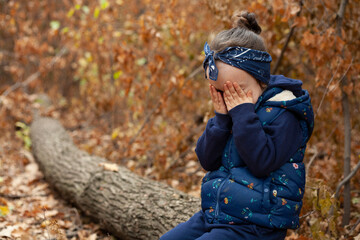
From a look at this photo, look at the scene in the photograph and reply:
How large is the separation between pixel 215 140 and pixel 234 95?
267mm

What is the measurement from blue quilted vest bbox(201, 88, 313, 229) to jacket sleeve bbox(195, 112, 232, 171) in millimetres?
52

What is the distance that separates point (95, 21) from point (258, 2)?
3.66 meters

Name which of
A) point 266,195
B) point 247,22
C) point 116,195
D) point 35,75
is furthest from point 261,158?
point 35,75

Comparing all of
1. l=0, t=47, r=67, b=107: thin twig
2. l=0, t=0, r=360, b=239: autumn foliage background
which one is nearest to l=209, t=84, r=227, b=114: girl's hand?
l=0, t=0, r=360, b=239: autumn foliage background

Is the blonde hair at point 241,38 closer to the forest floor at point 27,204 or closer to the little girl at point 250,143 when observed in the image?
the little girl at point 250,143

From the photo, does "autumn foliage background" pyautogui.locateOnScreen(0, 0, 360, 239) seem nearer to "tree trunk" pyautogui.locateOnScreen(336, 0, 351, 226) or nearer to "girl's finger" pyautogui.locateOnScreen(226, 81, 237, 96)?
"tree trunk" pyautogui.locateOnScreen(336, 0, 351, 226)

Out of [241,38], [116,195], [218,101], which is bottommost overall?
[116,195]

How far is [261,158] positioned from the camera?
181 centimetres

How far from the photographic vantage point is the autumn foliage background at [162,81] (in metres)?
3.11

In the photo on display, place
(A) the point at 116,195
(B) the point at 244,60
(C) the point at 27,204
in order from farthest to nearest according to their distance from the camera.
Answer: (C) the point at 27,204 < (A) the point at 116,195 < (B) the point at 244,60

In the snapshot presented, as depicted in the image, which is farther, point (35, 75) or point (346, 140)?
point (35, 75)

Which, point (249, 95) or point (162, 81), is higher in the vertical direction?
point (249, 95)

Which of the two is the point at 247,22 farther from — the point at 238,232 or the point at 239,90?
the point at 238,232

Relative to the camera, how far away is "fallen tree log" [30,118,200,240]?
292 cm
